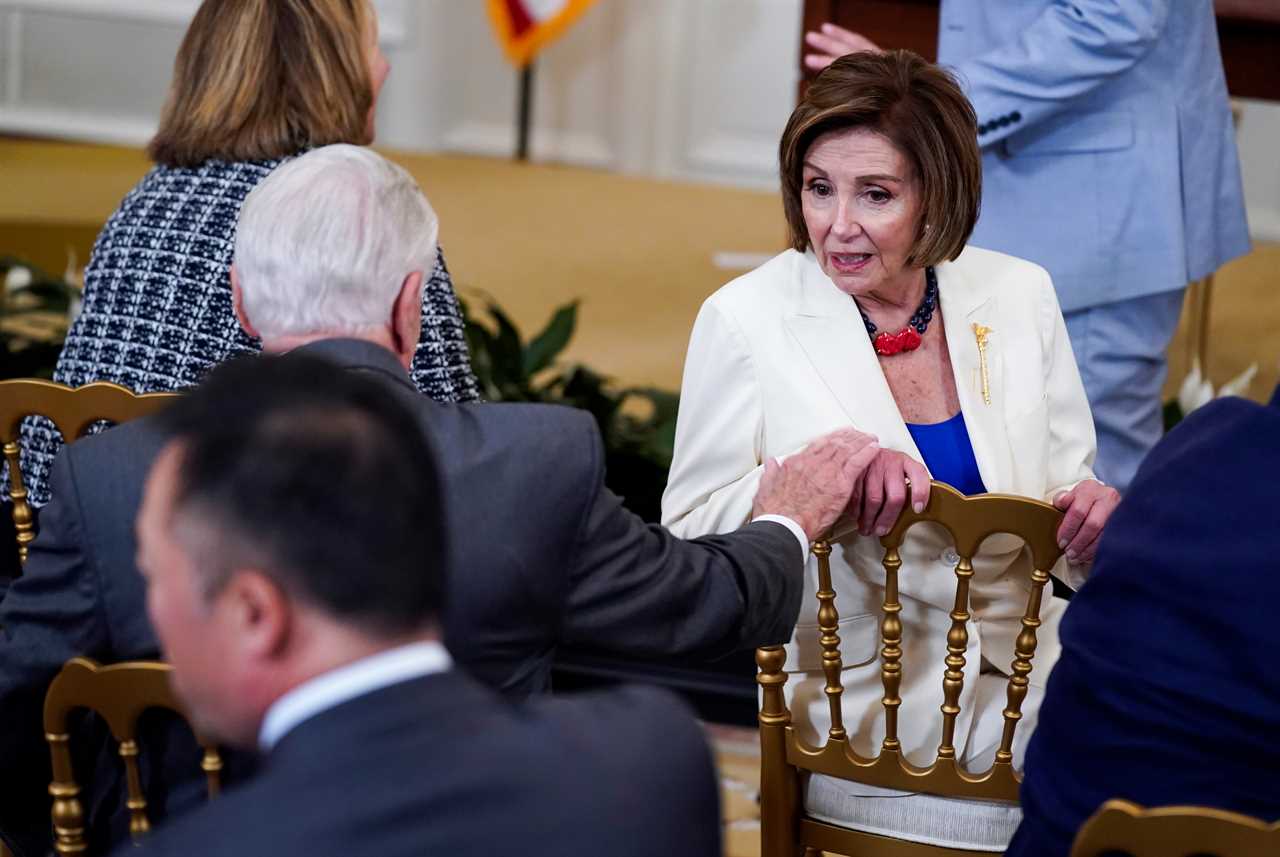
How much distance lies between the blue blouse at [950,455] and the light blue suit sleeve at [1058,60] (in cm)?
70

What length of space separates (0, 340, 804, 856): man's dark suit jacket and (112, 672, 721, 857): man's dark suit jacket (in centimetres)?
46

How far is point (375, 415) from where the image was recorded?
3.63ft

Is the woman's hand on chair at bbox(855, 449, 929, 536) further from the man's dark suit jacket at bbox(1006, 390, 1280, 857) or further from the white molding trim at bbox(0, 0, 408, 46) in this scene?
the white molding trim at bbox(0, 0, 408, 46)

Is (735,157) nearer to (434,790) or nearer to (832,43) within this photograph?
(832,43)

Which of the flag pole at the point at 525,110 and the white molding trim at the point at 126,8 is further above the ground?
the white molding trim at the point at 126,8

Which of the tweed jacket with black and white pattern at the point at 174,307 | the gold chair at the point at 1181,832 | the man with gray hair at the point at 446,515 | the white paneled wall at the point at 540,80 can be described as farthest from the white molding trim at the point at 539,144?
the gold chair at the point at 1181,832

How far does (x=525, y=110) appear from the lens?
8016mm

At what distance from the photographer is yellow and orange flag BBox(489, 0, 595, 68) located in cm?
770

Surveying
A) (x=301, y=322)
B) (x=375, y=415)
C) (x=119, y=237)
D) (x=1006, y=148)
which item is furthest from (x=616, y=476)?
(x=375, y=415)

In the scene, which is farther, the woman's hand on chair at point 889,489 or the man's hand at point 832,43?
the man's hand at point 832,43

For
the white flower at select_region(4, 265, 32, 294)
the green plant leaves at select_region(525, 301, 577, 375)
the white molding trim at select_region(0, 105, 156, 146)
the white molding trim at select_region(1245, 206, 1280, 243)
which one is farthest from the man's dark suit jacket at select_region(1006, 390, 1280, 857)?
the white molding trim at select_region(0, 105, 156, 146)

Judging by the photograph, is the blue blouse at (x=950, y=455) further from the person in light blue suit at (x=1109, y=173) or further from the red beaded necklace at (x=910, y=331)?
the person in light blue suit at (x=1109, y=173)

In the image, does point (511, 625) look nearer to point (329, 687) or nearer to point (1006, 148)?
point (329, 687)

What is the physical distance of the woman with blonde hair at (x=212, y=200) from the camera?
2.51 m
